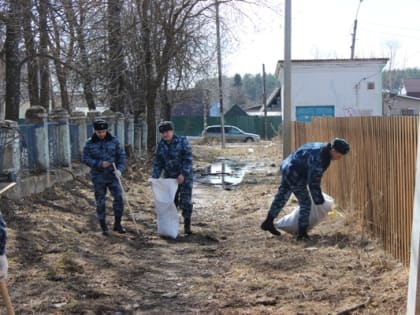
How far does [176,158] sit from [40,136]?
4.03 meters

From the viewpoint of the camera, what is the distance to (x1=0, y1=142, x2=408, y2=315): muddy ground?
16.6ft

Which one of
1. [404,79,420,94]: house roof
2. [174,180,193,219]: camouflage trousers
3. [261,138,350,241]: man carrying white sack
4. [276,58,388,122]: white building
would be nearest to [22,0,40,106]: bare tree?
[174,180,193,219]: camouflage trousers

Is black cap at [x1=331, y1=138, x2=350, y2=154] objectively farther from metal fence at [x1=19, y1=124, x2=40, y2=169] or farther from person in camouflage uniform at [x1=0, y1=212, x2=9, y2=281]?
metal fence at [x1=19, y1=124, x2=40, y2=169]

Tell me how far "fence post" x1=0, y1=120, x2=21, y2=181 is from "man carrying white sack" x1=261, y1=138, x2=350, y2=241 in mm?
4228

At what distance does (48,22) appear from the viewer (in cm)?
1127

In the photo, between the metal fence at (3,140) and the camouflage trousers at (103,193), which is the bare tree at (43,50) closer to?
the metal fence at (3,140)

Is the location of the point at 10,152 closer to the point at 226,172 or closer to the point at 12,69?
the point at 12,69

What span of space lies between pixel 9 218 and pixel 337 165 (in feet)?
16.7

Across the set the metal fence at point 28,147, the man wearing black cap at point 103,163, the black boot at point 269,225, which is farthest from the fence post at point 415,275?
the metal fence at point 28,147

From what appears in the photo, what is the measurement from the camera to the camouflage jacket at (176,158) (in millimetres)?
8273

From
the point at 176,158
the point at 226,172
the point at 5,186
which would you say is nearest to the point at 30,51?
the point at 5,186

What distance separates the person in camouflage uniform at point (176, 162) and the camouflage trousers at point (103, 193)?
57cm

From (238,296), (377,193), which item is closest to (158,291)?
(238,296)

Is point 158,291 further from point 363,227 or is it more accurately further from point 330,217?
point 330,217
